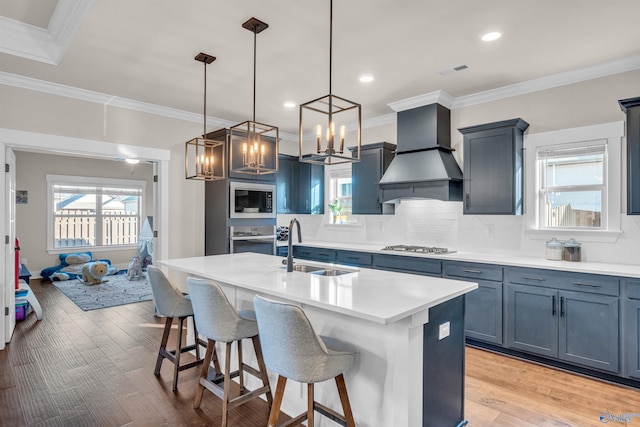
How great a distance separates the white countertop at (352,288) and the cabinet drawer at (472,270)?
139cm

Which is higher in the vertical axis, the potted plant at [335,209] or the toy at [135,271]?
the potted plant at [335,209]

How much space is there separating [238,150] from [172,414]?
3291 mm

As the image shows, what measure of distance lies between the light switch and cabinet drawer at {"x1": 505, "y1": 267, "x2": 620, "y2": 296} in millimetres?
1653

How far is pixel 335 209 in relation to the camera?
581cm

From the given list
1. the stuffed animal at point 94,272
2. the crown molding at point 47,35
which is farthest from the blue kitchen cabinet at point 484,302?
the stuffed animal at point 94,272

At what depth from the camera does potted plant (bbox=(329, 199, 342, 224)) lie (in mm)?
5809

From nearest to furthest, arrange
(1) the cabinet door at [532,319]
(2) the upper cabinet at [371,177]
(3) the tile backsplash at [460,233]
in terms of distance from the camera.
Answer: (1) the cabinet door at [532,319]
(3) the tile backsplash at [460,233]
(2) the upper cabinet at [371,177]

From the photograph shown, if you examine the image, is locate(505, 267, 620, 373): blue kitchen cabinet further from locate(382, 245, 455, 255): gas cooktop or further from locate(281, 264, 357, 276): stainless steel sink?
locate(281, 264, 357, 276): stainless steel sink

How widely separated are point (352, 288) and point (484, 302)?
82.1 inches

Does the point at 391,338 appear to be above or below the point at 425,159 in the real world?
below

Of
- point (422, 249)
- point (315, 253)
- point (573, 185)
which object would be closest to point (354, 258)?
point (315, 253)

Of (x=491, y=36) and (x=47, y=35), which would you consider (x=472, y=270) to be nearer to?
(x=491, y=36)

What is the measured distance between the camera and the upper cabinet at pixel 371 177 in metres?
4.88

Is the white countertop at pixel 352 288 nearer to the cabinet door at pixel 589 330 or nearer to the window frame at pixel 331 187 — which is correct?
the cabinet door at pixel 589 330
